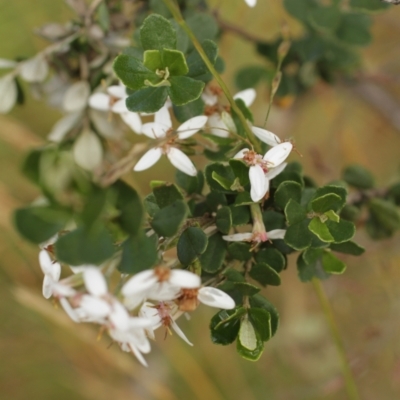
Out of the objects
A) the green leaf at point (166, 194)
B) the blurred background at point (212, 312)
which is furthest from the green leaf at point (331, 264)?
the blurred background at point (212, 312)

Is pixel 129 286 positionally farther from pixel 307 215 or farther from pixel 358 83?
pixel 358 83

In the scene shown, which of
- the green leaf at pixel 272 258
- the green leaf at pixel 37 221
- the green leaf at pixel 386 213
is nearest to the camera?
the green leaf at pixel 37 221

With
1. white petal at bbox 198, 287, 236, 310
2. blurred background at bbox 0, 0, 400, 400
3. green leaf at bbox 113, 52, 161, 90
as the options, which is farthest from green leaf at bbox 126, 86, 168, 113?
blurred background at bbox 0, 0, 400, 400

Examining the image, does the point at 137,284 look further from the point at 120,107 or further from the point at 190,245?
the point at 120,107

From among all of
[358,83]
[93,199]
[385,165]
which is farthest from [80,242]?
[385,165]

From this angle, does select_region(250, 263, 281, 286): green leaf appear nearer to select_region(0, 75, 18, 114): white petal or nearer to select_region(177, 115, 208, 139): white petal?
select_region(177, 115, 208, 139): white petal

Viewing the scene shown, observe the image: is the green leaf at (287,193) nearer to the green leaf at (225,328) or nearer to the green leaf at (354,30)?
the green leaf at (225,328)

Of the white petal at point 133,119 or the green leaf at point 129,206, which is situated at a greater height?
the green leaf at point 129,206
